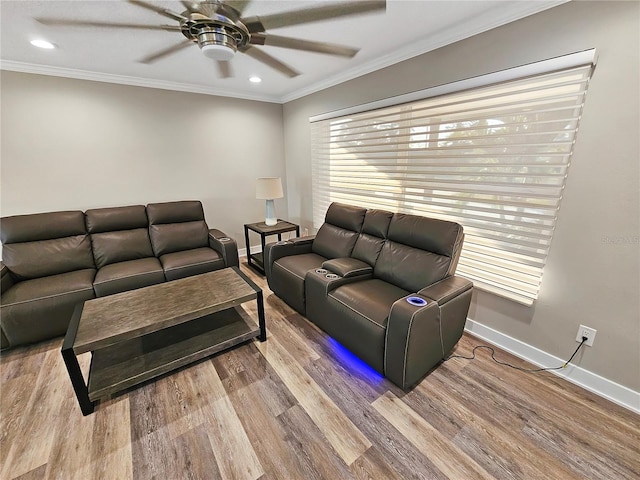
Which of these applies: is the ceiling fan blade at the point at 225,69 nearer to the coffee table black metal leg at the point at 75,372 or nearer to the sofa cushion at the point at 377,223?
the sofa cushion at the point at 377,223

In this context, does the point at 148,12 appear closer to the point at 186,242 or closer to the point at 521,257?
the point at 186,242

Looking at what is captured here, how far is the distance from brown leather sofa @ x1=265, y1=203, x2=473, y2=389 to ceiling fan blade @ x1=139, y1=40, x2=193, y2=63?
1780mm

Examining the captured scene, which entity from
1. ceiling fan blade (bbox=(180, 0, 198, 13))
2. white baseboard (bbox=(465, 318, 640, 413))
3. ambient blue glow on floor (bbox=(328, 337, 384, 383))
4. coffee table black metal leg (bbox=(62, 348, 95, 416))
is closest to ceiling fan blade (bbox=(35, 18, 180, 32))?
ceiling fan blade (bbox=(180, 0, 198, 13))

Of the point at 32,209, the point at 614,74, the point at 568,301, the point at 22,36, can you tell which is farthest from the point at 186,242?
the point at 614,74

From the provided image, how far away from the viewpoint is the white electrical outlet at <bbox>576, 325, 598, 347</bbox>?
1.65 metres

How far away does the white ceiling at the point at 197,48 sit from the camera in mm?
1607

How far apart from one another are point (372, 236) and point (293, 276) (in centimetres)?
83

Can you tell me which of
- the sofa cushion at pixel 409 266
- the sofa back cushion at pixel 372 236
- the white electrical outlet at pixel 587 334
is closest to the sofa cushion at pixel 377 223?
the sofa back cushion at pixel 372 236

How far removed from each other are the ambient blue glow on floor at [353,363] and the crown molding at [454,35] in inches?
96.7

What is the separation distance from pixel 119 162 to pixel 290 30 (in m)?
2.41

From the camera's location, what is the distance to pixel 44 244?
8.18 feet

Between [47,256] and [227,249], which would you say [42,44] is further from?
A: [227,249]

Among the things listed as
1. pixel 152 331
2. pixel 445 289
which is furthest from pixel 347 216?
pixel 152 331

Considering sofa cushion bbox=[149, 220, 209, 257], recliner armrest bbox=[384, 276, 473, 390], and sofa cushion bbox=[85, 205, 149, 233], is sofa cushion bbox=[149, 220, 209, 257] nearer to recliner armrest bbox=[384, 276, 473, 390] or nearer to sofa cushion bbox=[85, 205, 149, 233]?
sofa cushion bbox=[85, 205, 149, 233]
